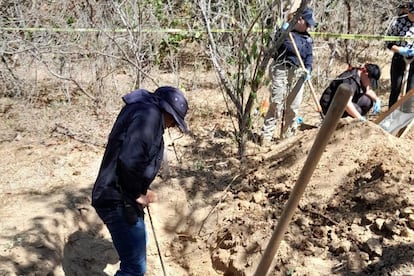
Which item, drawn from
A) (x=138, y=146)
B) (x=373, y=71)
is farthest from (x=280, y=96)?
(x=138, y=146)

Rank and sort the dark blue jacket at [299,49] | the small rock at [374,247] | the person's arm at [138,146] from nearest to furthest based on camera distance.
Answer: the person's arm at [138,146]
the small rock at [374,247]
the dark blue jacket at [299,49]

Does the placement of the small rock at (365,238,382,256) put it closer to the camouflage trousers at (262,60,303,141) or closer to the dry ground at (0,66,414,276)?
the dry ground at (0,66,414,276)

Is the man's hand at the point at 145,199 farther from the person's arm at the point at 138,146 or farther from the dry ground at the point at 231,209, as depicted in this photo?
the dry ground at the point at 231,209

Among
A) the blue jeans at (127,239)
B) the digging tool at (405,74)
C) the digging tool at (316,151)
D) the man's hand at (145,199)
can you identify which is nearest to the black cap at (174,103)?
the man's hand at (145,199)

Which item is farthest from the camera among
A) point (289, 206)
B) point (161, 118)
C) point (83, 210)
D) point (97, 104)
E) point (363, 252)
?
point (97, 104)

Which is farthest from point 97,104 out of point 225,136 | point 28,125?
point 225,136

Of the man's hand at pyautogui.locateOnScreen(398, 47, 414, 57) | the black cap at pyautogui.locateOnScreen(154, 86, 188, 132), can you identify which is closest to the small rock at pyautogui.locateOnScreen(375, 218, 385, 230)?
the black cap at pyautogui.locateOnScreen(154, 86, 188, 132)

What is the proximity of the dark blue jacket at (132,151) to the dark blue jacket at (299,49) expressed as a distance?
2763 mm

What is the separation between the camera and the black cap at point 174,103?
266 centimetres

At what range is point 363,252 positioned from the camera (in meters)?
3.06

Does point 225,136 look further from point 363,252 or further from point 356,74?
point 363,252

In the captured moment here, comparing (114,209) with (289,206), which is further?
(114,209)

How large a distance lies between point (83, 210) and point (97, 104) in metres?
2.80

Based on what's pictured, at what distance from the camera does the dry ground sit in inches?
126
